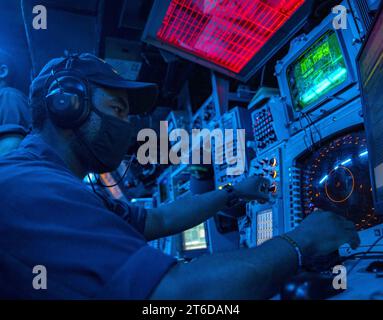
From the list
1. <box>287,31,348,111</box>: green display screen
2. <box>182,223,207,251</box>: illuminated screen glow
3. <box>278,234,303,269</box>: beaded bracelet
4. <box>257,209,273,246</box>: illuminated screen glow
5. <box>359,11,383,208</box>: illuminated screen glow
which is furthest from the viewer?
<box>182,223,207,251</box>: illuminated screen glow

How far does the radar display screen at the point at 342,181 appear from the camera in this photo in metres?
1.01

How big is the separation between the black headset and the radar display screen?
839 millimetres

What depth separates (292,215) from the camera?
1.23 meters

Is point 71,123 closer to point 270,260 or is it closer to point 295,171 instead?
point 270,260

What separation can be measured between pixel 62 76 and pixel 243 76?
129 cm

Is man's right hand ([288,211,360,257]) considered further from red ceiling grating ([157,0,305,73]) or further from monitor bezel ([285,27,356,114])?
red ceiling grating ([157,0,305,73])

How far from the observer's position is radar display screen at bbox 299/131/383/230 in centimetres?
101

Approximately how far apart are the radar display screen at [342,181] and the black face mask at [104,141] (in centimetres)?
70

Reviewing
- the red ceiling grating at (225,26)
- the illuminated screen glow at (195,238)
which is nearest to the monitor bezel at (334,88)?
the red ceiling grating at (225,26)

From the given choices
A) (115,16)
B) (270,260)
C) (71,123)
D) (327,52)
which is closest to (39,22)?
(115,16)

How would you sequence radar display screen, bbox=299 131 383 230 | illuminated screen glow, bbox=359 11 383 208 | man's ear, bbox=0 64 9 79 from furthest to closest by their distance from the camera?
man's ear, bbox=0 64 9 79
radar display screen, bbox=299 131 383 230
illuminated screen glow, bbox=359 11 383 208

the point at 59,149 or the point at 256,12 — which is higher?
the point at 256,12

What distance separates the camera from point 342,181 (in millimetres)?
1084

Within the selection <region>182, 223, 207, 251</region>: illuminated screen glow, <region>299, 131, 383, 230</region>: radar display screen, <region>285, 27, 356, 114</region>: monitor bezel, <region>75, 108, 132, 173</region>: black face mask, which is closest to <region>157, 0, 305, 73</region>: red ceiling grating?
<region>285, 27, 356, 114</region>: monitor bezel
